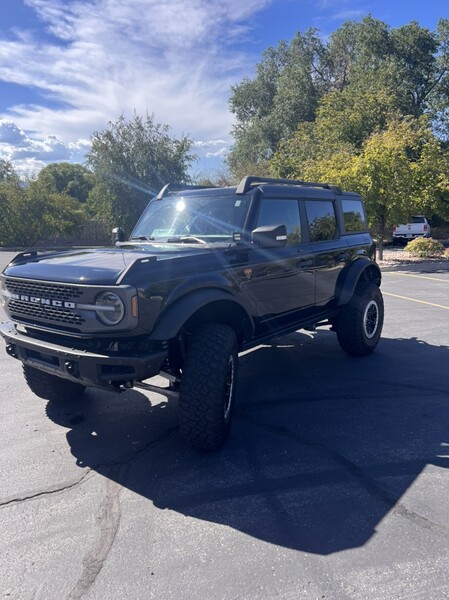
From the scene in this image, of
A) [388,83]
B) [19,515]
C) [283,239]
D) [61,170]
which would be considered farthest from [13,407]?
[61,170]

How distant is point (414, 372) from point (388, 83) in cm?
2810

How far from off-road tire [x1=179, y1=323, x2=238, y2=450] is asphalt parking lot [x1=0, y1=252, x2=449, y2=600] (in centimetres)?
21

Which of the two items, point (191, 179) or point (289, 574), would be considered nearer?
point (289, 574)

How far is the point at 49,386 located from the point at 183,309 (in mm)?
1792

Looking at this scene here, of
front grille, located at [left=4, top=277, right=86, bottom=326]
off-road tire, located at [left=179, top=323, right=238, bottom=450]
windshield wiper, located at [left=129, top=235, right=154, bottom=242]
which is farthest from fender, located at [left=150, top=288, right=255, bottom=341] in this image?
windshield wiper, located at [left=129, top=235, right=154, bottom=242]

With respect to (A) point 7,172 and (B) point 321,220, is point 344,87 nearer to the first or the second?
(A) point 7,172

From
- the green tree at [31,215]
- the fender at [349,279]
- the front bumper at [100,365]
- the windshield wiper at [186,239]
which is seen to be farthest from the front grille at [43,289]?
the green tree at [31,215]

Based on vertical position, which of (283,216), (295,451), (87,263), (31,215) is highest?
(31,215)

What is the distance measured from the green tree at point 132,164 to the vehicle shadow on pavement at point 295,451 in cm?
2205

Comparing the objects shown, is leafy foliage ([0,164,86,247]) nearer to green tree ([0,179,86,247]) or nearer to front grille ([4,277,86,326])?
green tree ([0,179,86,247])

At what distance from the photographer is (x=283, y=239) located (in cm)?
420

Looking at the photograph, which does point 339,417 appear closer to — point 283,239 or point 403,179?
point 283,239

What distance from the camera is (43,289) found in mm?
3568

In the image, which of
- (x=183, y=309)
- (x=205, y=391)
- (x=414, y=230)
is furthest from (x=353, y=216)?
(x=414, y=230)
